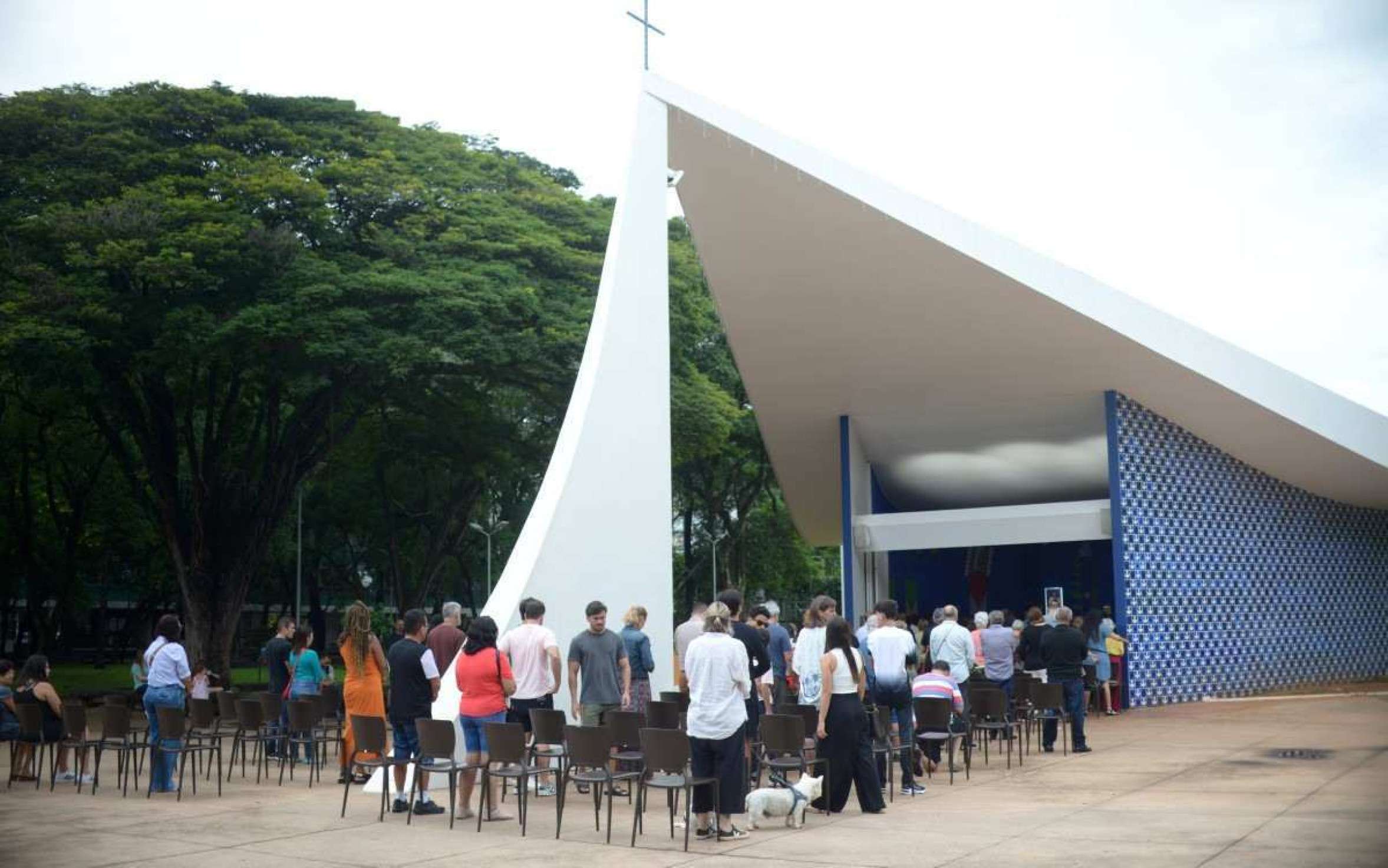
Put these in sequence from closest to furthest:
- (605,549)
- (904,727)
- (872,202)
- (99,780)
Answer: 1. (904,727)
2. (99,780)
3. (605,549)
4. (872,202)

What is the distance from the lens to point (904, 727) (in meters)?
9.86

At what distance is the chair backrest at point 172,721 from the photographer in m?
10.2

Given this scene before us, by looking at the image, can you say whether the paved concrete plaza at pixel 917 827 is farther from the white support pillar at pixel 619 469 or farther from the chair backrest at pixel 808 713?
the white support pillar at pixel 619 469

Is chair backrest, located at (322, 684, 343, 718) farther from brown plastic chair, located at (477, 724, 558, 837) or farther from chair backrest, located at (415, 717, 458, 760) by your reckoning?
brown plastic chair, located at (477, 724, 558, 837)

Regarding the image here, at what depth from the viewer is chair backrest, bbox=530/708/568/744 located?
368 inches

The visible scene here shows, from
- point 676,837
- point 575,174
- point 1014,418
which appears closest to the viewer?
point 676,837

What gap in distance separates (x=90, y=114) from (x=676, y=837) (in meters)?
16.2

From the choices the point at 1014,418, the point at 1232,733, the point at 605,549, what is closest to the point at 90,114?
the point at 605,549

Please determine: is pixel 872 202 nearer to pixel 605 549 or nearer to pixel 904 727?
pixel 605 549

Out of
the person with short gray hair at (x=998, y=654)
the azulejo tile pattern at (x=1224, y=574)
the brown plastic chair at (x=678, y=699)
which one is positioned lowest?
the brown plastic chair at (x=678, y=699)

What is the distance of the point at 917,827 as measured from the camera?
817cm

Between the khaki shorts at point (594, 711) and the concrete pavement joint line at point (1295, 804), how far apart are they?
4.19m

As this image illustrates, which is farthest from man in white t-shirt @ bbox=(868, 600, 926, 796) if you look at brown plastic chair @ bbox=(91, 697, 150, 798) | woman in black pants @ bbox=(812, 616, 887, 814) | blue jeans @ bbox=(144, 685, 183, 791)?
brown plastic chair @ bbox=(91, 697, 150, 798)

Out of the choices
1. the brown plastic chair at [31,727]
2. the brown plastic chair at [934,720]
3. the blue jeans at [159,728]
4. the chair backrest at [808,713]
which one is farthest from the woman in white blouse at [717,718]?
the brown plastic chair at [31,727]
